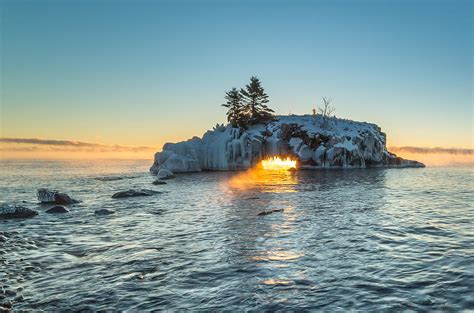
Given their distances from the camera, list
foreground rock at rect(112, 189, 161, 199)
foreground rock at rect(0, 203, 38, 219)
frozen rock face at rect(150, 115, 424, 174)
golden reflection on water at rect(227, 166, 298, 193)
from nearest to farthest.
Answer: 1. foreground rock at rect(0, 203, 38, 219)
2. foreground rock at rect(112, 189, 161, 199)
3. golden reflection on water at rect(227, 166, 298, 193)
4. frozen rock face at rect(150, 115, 424, 174)

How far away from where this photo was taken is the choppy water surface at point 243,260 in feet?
31.0

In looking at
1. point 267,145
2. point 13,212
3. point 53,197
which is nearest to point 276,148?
point 267,145

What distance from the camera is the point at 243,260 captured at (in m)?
13.1

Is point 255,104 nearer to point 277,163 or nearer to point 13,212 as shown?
point 277,163

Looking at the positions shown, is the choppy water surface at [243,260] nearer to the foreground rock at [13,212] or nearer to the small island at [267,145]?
the foreground rock at [13,212]

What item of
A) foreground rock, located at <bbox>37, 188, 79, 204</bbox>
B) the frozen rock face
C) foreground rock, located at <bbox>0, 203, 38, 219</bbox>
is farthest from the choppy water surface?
the frozen rock face

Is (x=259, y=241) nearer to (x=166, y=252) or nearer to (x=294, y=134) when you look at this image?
(x=166, y=252)

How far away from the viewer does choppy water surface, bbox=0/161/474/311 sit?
945cm

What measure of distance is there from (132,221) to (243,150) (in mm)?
55769

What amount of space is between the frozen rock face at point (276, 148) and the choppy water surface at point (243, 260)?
5220 cm

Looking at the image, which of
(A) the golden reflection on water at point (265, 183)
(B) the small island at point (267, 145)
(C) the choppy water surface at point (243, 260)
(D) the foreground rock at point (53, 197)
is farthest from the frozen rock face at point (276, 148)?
(C) the choppy water surface at point (243, 260)

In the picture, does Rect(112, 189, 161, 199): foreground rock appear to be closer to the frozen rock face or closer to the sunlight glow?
the frozen rock face

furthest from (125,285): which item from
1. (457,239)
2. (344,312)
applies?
(457,239)

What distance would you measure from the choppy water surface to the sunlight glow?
185 feet
